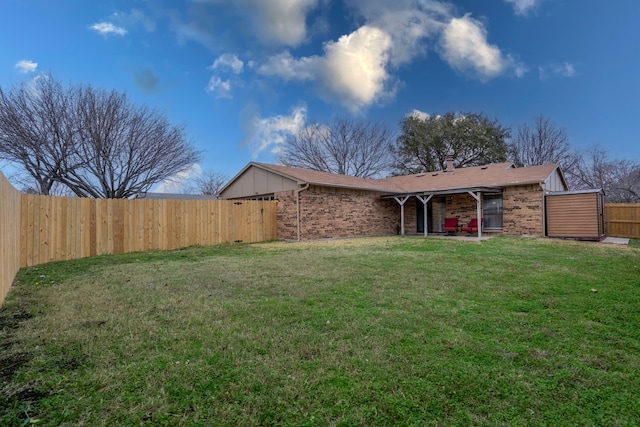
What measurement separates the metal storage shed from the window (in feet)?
5.43

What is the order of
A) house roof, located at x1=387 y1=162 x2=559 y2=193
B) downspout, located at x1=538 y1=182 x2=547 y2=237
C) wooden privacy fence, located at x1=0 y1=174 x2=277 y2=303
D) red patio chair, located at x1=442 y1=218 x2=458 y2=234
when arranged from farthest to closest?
red patio chair, located at x1=442 y1=218 x2=458 y2=234, house roof, located at x1=387 y1=162 x2=559 y2=193, downspout, located at x1=538 y1=182 x2=547 y2=237, wooden privacy fence, located at x1=0 y1=174 x2=277 y2=303

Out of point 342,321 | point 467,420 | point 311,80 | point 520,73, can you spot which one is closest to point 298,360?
point 342,321

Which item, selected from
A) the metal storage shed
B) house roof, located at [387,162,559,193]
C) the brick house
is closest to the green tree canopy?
house roof, located at [387,162,559,193]

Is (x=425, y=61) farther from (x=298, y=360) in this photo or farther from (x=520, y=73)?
(x=298, y=360)

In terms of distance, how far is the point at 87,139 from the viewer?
1644 centimetres

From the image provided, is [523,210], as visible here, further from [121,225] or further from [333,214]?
[121,225]

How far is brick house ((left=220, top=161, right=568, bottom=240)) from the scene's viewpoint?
12844mm

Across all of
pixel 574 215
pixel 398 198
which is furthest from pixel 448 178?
pixel 574 215

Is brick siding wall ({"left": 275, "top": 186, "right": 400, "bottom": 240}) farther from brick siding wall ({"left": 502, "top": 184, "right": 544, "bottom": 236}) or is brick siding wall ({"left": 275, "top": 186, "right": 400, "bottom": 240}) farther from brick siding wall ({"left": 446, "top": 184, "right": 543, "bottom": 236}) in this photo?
brick siding wall ({"left": 502, "top": 184, "right": 544, "bottom": 236})

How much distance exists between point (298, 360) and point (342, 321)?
3.00ft

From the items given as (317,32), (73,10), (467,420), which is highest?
(317,32)

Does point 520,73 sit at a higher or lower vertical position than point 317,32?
lower

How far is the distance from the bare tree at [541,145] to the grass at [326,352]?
24.9 metres

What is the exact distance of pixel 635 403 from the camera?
6.22 ft
